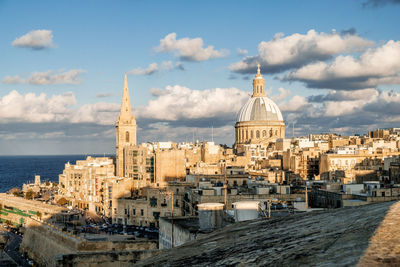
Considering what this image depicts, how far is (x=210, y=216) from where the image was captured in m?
15.7

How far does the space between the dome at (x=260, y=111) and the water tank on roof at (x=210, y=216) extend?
91108 mm

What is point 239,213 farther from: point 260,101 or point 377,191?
point 260,101

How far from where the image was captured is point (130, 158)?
7694 centimetres

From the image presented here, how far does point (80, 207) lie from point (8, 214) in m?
9.56

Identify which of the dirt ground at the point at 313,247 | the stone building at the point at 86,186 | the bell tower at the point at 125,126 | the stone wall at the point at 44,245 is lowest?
the stone wall at the point at 44,245

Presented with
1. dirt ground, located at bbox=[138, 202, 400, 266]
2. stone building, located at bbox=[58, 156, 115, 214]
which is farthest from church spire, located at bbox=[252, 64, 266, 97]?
dirt ground, located at bbox=[138, 202, 400, 266]

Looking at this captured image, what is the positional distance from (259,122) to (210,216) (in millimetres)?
90745

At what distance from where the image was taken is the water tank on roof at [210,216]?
611 inches

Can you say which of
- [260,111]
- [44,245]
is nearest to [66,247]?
[44,245]

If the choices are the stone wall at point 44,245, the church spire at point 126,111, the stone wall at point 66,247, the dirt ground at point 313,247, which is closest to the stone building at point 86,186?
the church spire at point 126,111

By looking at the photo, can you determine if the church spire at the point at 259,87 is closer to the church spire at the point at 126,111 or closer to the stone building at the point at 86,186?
the church spire at the point at 126,111

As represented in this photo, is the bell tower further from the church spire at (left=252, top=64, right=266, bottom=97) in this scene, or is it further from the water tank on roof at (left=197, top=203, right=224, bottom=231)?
the water tank on roof at (left=197, top=203, right=224, bottom=231)

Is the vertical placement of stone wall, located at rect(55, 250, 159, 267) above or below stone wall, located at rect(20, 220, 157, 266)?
above

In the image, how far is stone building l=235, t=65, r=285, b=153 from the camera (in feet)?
346
